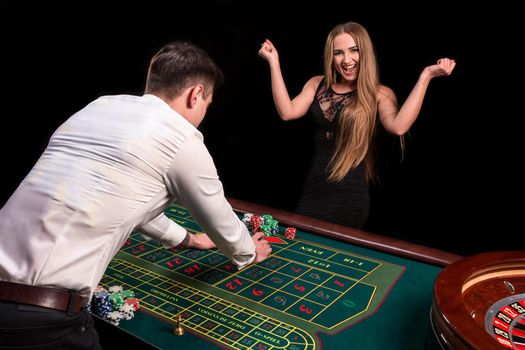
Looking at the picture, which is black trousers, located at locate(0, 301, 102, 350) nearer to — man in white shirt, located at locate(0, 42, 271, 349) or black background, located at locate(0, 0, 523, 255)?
man in white shirt, located at locate(0, 42, 271, 349)

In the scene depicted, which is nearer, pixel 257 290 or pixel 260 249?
pixel 257 290

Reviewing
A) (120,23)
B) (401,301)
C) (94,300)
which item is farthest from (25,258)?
(120,23)

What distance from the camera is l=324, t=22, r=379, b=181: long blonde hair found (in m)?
2.71

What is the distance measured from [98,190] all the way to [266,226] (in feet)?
3.21

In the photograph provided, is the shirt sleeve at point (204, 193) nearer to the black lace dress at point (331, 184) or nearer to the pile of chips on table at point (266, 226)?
the pile of chips on table at point (266, 226)

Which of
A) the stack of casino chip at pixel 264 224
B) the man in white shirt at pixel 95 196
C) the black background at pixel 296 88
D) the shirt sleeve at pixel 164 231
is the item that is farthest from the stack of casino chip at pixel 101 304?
the black background at pixel 296 88

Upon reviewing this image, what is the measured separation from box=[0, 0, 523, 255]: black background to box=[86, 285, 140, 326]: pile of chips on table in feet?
7.92

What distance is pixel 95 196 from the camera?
1.37m

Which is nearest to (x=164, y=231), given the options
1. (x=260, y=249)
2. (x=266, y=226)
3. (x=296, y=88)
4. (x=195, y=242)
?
(x=195, y=242)

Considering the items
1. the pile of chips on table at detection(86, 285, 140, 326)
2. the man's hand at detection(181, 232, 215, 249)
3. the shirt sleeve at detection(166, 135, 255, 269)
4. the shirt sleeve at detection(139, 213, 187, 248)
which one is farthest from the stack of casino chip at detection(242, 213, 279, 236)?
the pile of chips on table at detection(86, 285, 140, 326)

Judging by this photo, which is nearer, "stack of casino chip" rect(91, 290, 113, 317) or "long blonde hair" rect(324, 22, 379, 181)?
"stack of casino chip" rect(91, 290, 113, 317)

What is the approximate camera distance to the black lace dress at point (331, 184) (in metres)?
2.86

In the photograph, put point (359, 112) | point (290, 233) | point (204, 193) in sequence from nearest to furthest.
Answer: point (204, 193) → point (290, 233) → point (359, 112)

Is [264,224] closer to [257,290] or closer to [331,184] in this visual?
[257,290]
